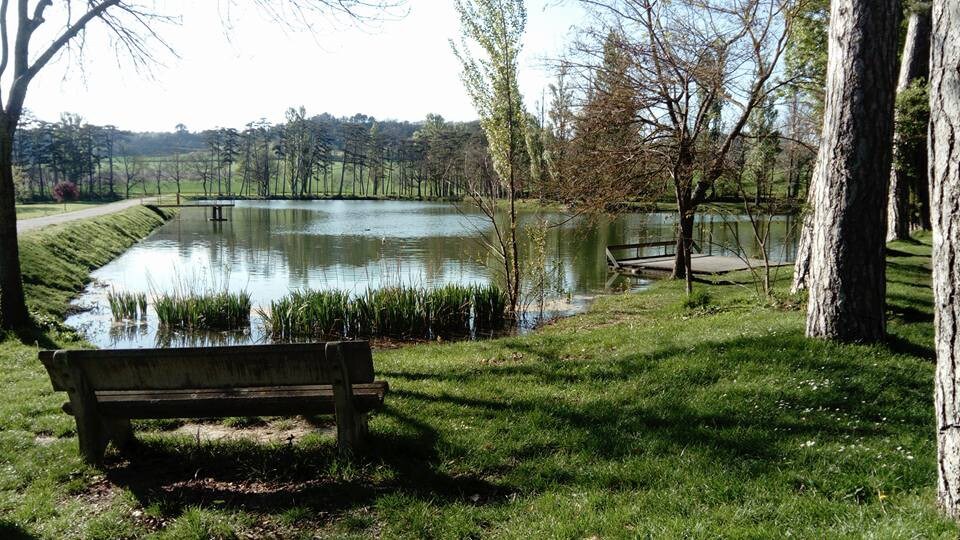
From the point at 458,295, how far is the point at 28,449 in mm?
9170

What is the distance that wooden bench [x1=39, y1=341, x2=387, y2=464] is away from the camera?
4.14 m

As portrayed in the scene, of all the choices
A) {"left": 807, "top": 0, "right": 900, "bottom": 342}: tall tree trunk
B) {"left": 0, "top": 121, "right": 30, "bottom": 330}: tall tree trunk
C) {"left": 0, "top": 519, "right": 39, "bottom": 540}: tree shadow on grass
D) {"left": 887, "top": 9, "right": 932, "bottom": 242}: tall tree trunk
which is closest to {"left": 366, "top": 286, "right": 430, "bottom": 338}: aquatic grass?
{"left": 0, "top": 121, "right": 30, "bottom": 330}: tall tree trunk

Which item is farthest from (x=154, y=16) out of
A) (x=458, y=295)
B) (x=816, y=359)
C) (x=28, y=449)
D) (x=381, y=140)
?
(x=381, y=140)

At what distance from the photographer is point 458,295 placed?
1347 cm

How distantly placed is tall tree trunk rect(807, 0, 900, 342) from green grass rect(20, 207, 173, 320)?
12655 mm

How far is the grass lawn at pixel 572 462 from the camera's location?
11.4 feet

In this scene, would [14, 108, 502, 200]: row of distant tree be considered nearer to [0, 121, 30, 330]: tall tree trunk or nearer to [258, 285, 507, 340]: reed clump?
[258, 285, 507, 340]: reed clump

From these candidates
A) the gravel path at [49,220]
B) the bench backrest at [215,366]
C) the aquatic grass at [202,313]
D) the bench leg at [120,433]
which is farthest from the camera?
the gravel path at [49,220]

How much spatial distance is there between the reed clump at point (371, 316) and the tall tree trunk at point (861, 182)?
797 centimetres

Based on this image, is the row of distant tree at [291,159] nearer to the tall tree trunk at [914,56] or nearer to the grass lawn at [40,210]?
the grass lawn at [40,210]

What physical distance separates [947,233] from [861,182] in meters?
3.27

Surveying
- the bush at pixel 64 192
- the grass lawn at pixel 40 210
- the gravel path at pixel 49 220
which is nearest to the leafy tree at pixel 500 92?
the gravel path at pixel 49 220

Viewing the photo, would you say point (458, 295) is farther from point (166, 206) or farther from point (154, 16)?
point (166, 206)

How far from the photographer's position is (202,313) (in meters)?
13.7
